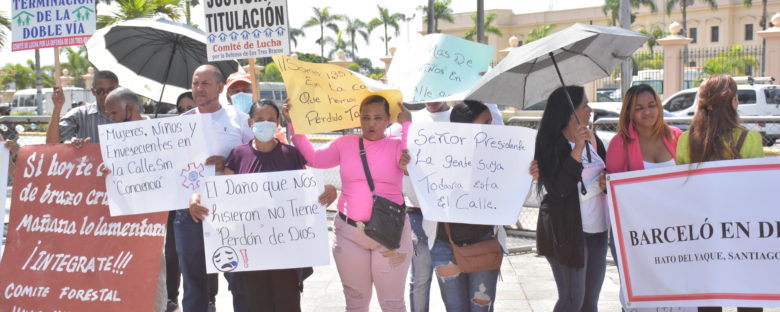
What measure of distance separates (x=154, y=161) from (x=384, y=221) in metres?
1.51

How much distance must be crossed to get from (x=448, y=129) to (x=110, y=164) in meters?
2.12

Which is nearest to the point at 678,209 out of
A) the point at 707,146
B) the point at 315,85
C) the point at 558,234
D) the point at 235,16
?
the point at 707,146

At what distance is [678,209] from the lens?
3.93 meters

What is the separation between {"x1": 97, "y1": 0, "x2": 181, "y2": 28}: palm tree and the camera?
826 inches

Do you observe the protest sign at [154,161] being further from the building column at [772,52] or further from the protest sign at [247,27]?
the building column at [772,52]

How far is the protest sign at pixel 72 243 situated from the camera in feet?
15.2

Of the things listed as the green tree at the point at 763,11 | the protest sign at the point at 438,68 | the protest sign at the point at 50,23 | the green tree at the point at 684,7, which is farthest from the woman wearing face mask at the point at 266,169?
the green tree at the point at 684,7

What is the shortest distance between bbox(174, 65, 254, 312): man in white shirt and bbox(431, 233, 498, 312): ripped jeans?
1.29 meters

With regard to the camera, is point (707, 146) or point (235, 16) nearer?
point (707, 146)

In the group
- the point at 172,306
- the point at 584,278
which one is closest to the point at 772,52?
the point at 584,278

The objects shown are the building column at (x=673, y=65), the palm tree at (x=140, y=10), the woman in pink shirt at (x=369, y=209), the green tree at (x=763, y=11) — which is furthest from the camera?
the green tree at (x=763, y=11)

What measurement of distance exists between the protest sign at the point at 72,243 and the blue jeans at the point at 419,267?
1573 mm

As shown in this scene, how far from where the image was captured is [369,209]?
4184mm

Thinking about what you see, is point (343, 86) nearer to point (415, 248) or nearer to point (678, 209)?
point (415, 248)
